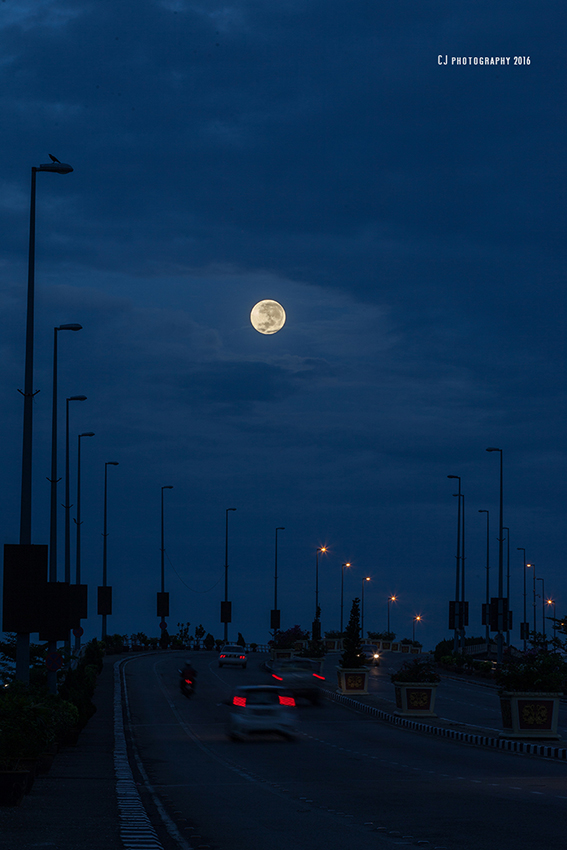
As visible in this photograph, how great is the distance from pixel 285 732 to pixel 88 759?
8.23m

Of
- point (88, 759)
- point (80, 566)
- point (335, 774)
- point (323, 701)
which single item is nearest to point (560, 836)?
point (335, 774)

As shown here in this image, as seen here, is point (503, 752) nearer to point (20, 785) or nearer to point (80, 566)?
point (20, 785)

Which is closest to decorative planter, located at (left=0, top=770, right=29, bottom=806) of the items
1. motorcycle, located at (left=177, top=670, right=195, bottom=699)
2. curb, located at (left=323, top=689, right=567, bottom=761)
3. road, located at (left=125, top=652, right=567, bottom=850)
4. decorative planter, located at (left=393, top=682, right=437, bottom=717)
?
road, located at (left=125, top=652, right=567, bottom=850)

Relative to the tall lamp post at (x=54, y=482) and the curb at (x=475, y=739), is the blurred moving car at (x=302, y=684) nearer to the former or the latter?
the curb at (x=475, y=739)

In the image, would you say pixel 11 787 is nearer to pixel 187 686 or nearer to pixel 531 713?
pixel 531 713

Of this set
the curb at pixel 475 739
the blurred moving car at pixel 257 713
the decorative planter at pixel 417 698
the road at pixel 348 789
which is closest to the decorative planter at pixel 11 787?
the road at pixel 348 789

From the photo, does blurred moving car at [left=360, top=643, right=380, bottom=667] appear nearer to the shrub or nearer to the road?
the shrub

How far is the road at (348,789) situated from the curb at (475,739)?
24.7 inches

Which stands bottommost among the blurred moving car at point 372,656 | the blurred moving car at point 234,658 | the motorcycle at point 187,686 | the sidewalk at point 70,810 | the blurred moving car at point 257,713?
the blurred moving car at point 372,656

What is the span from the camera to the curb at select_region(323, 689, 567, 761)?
91.7ft

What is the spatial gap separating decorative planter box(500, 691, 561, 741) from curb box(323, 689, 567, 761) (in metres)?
0.59

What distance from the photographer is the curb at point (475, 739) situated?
91.7ft

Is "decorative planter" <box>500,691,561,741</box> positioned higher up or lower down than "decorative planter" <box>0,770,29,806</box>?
lower down

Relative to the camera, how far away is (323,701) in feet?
167
